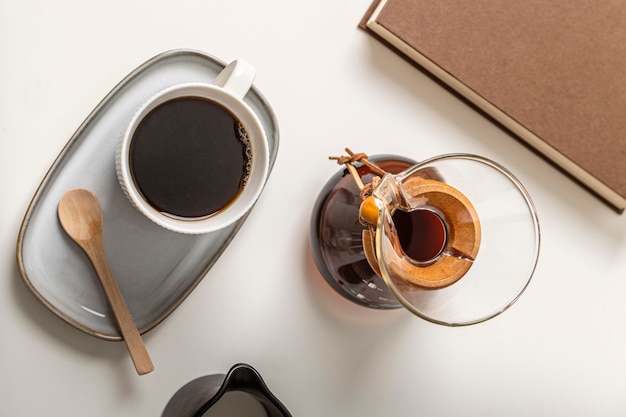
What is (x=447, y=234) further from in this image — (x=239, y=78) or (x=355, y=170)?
(x=239, y=78)

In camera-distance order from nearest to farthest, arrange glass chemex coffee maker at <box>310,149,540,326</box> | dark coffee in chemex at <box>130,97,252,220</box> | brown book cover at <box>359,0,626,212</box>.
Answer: glass chemex coffee maker at <box>310,149,540,326</box>
dark coffee in chemex at <box>130,97,252,220</box>
brown book cover at <box>359,0,626,212</box>

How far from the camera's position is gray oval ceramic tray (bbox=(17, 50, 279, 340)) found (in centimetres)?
74

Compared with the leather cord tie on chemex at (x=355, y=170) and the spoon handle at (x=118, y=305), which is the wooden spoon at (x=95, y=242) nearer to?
the spoon handle at (x=118, y=305)

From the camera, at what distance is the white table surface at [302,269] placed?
765 millimetres

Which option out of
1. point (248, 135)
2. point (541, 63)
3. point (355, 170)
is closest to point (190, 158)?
point (248, 135)

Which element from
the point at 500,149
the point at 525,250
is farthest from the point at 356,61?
the point at 525,250

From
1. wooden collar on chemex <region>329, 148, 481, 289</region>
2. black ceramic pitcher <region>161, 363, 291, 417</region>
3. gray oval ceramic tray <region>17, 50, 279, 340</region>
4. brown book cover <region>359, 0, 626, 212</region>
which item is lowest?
black ceramic pitcher <region>161, 363, 291, 417</region>

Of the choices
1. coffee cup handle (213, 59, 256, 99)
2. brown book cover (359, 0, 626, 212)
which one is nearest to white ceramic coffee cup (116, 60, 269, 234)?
coffee cup handle (213, 59, 256, 99)

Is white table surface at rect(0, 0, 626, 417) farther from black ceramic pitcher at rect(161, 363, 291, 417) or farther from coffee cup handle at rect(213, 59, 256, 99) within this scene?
coffee cup handle at rect(213, 59, 256, 99)

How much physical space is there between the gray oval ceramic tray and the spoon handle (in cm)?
2

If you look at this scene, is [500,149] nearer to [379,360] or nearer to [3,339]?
[379,360]

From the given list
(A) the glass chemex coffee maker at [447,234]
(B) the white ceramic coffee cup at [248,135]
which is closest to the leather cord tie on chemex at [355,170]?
(A) the glass chemex coffee maker at [447,234]

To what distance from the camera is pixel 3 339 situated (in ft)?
2.50

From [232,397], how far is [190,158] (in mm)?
290
